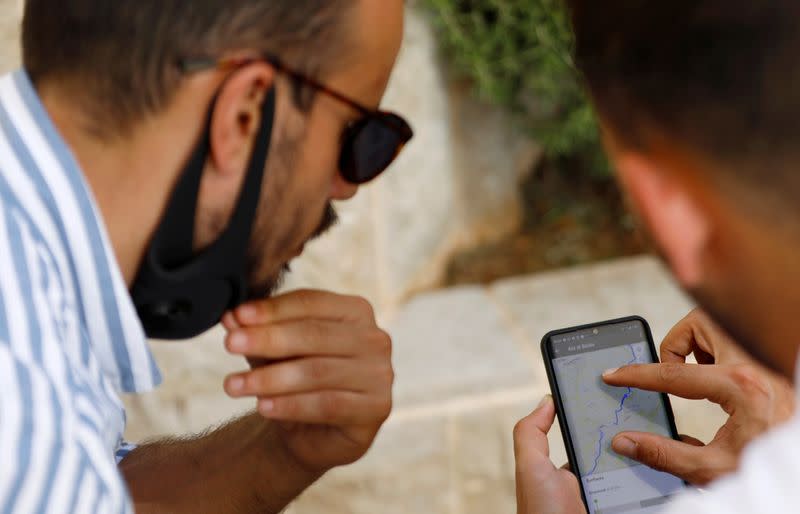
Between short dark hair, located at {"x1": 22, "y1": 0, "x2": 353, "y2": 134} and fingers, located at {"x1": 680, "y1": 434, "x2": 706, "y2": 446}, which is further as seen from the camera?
fingers, located at {"x1": 680, "y1": 434, "x2": 706, "y2": 446}

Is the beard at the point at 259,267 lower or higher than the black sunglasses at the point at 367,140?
lower

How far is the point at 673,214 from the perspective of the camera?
35.4 inches

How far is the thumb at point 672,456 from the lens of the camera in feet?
4.37

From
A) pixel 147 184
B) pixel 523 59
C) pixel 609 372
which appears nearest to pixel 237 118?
pixel 147 184

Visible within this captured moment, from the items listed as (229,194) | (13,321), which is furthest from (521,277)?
(13,321)

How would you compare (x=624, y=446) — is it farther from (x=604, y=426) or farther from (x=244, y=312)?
(x=244, y=312)

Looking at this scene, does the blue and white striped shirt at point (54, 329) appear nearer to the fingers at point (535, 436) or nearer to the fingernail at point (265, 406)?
the fingernail at point (265, 406)

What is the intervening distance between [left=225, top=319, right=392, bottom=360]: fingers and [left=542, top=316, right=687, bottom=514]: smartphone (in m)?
0.24

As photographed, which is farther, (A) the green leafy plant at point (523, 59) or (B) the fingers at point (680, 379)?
(A) the green leafy plant at point (523, 59)

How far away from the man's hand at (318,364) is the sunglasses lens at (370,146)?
0.18 m

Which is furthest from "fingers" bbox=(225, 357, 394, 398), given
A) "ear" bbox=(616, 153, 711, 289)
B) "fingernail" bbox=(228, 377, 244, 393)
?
"ear" bbox=(616, 153, 711, 289)

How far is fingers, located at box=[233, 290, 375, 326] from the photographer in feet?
4.34

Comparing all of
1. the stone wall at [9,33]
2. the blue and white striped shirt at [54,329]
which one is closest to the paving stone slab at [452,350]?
the stone wall at [9,33]

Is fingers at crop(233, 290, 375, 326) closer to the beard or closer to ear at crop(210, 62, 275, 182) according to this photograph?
the beard
